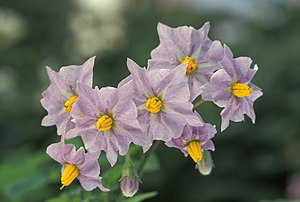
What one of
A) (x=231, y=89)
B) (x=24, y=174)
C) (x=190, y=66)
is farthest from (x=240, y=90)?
(x=24, y=174)

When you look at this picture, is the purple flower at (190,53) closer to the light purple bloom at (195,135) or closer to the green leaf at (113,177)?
the light purple bloom at (195,135)

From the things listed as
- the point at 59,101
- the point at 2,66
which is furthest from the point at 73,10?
the point at 59,101

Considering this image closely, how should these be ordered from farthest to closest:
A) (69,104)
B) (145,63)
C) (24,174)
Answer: (145,63) < (24,174) < (69,104)

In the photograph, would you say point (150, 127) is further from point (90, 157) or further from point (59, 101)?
point (59, 101)

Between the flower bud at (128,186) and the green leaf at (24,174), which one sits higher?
the flower bud at (128,186)

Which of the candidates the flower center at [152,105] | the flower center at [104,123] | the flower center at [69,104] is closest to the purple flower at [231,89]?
the flower center at [152,105]

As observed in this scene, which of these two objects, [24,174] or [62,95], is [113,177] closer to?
[62,95]
